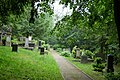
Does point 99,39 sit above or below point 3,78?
above

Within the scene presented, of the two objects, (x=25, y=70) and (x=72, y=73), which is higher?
(x=25, y=70)

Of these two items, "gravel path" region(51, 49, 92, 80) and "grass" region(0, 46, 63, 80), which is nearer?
"grass" region(0, 46, 63, 80)

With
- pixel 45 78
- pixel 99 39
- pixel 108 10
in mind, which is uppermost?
pixel 108 10

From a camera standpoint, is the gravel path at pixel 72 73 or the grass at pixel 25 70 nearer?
the grass at pixel 25 70

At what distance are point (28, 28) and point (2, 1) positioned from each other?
31085 mm

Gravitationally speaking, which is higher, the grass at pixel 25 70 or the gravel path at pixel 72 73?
the grass at pixel 25 70

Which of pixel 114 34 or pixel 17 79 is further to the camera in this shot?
pixel 114 34

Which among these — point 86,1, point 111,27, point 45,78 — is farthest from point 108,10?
point 45,78

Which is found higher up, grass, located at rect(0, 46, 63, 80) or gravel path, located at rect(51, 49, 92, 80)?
grass, located at rect(0, 46, 63, 80)

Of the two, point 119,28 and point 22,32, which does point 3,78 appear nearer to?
point 119,28

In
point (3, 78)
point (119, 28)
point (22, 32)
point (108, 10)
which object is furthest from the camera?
point (22, 32)

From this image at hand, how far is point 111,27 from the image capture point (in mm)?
14922

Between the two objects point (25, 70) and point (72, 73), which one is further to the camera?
point (72, 73)

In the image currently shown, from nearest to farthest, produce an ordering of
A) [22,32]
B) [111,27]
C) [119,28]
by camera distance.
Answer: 1. [119,28]
2. [111,27]
3. [22,32]
